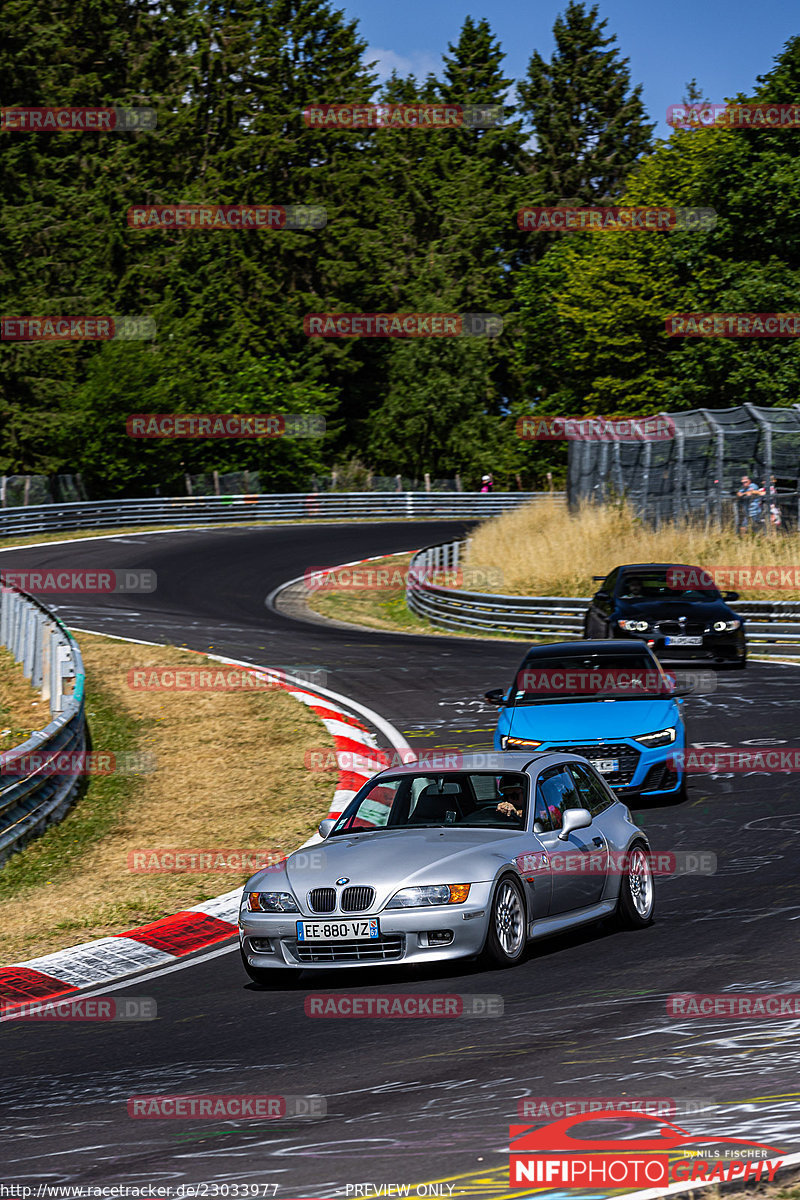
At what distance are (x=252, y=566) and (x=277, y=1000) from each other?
33752mm

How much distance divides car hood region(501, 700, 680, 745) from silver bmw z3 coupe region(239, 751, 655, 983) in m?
3.17

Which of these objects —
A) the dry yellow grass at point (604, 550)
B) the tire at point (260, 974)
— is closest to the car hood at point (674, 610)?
the dry yellow grass at point (604, 550)

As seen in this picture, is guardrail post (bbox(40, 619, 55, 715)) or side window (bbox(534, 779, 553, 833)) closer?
→ side window (bbox(534, 779, 553, 833))

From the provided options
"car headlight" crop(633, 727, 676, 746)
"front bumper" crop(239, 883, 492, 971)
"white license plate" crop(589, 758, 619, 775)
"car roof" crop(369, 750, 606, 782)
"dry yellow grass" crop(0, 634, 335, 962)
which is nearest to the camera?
"front bumper" crop(239, 883, 492, 971)

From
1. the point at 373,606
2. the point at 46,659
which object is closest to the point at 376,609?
the point at 373,606

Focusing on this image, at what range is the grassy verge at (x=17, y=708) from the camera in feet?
60.3

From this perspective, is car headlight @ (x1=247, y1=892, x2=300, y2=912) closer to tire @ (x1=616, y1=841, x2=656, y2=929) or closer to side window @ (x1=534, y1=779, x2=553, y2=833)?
side window @ (x1=534, y1=779, x2=553, y2=833)

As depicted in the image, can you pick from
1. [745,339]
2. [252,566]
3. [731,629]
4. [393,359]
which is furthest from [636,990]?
[393,359]

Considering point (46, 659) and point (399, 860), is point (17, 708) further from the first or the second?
point (399, 860)

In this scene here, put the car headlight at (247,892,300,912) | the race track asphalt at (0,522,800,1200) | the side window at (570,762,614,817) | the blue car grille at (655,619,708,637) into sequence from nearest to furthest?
the race track asphalt at (0,522,800,1200)
the car headlight at (247,892,300,912)
the side window at (570,762,614,817)
the blue car grille at (655,619,708,637)

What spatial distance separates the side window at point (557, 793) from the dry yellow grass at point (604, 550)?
19.6 metres

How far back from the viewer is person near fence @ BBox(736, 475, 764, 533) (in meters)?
31.9

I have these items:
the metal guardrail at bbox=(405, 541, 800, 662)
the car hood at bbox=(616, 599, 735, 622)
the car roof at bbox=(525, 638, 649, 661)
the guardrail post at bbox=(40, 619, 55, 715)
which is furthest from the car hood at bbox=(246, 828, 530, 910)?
the metal guardrail at bbox=(405, 541, 800, 662)

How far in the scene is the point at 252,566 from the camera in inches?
1647
